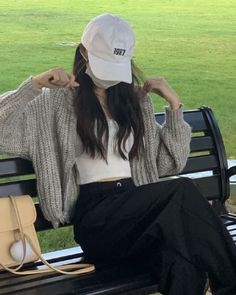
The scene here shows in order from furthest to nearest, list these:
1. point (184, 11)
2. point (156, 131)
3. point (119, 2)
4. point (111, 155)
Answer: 1. point (184, 11)
2. point (119, 2)
3. point (156, 131)
4. point (111, 155)

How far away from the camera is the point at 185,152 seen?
3.50 metres

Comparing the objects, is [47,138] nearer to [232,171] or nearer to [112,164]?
[112,164]

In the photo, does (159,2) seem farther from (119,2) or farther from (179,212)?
(179,212)

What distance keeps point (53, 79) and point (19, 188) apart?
580mm

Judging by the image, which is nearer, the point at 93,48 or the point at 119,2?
the point at 93,48

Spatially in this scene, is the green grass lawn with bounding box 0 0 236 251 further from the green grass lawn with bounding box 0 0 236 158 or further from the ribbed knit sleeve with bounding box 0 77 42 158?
the ribbed knit sleeve with bounding box 0 77 42 158

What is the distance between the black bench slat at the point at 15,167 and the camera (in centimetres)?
326

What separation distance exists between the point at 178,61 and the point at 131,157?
785cm

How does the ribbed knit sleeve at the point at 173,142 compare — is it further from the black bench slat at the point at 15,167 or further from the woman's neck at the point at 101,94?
the black bench slat at the point at 15,167

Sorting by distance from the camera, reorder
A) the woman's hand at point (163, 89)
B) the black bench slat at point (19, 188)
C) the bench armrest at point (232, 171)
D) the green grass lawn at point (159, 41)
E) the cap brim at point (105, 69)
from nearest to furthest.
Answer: the cap brim at point (105, 69) < the black bench slat at point (19, 188) < the woman's hand at point (163, 89) < the bench armrest at point (232, 171) < the green grass lawn at point (159, 41)

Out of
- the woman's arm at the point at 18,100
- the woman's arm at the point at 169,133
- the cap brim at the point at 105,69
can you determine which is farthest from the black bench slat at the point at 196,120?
the woman's arm at the point at 18,100

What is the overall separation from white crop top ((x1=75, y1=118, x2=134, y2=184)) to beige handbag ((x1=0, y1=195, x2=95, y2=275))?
1.00 feet

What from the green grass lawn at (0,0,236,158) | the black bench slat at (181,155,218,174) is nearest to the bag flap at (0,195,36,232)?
the black bench slat at (181,155,218,174)

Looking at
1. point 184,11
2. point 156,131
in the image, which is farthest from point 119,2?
point 156,131
